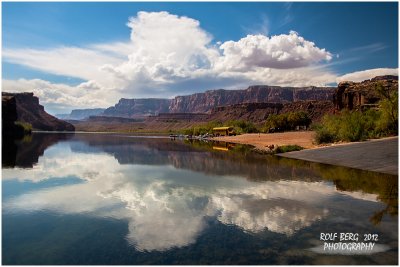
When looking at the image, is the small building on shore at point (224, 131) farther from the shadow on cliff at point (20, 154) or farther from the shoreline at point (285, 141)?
the shadow on cliff at point (20, 154)

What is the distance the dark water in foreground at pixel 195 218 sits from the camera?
11.5 m

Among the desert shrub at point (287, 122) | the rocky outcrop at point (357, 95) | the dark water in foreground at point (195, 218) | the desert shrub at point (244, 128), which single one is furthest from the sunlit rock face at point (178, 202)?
the desert shrub at point (244, 128)

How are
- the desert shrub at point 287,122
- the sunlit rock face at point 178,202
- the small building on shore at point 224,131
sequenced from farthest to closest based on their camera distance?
the small building on shore at point 224,131 → the desert shrub at point 287,122 → the sunlit rock face at point 178,202

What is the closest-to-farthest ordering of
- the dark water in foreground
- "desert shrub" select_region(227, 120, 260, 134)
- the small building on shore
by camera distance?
1. the dark water in foreground
2. the small building on shore
3. "desert shrub" select_region(227, 120, 260, 134)

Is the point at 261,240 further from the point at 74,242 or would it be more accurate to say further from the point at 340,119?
the point at 340,119

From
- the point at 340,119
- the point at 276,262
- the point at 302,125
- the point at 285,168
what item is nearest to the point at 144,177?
the point at 285,168

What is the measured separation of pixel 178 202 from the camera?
19453 mm

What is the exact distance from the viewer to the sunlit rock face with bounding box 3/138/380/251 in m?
14.4

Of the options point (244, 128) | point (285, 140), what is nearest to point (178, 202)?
point (285, 140)

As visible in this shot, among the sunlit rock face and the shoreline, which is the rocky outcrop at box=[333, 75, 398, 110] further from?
the sunlit rock face

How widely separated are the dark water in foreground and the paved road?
3893mm

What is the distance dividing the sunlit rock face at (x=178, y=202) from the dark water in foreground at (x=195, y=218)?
54 millimetres

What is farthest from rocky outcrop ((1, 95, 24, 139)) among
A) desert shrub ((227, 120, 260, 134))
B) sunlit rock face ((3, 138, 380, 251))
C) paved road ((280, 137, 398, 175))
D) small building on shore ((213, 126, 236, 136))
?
paved road ((280, 137, 398, 175))

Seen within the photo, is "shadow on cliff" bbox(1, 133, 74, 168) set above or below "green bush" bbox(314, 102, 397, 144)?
below
